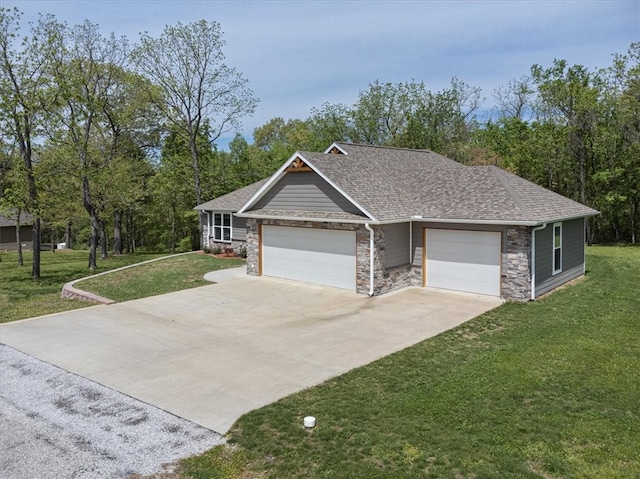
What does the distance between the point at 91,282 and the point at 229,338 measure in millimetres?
9904

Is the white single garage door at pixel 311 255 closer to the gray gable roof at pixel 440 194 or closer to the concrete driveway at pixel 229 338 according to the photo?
the concrete driveway at pixel 229 338

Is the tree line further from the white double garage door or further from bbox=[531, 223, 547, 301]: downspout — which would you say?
bbox=[531, 223, 547, 301]: downspout

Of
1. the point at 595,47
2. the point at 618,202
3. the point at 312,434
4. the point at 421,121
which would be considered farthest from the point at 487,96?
the point at 312,434

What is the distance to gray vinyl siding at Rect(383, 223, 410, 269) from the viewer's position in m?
15.6

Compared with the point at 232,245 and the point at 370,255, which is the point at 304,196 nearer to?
the point at 370,255

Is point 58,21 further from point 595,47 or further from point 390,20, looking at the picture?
point 595,47

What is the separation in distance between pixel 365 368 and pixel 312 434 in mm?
2687

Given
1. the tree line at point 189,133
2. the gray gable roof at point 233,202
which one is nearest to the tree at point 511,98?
the tree line at point 189,133

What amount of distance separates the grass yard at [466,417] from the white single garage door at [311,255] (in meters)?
5.75

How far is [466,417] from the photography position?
6.85m

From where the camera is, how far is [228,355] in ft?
32.8

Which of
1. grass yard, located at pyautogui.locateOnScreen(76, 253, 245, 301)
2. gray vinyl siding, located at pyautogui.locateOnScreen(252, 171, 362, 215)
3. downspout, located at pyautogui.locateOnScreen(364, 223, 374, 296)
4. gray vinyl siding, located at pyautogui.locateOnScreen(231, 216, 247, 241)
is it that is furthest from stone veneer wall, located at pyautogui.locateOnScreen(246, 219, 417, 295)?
gray vinyl siding, located at pyautogui.locateOnScreen(231, 216, 247, 241)

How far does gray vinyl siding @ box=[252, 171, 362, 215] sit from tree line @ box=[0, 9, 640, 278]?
30.7 feet

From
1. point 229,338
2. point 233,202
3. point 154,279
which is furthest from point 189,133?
point 229,338
